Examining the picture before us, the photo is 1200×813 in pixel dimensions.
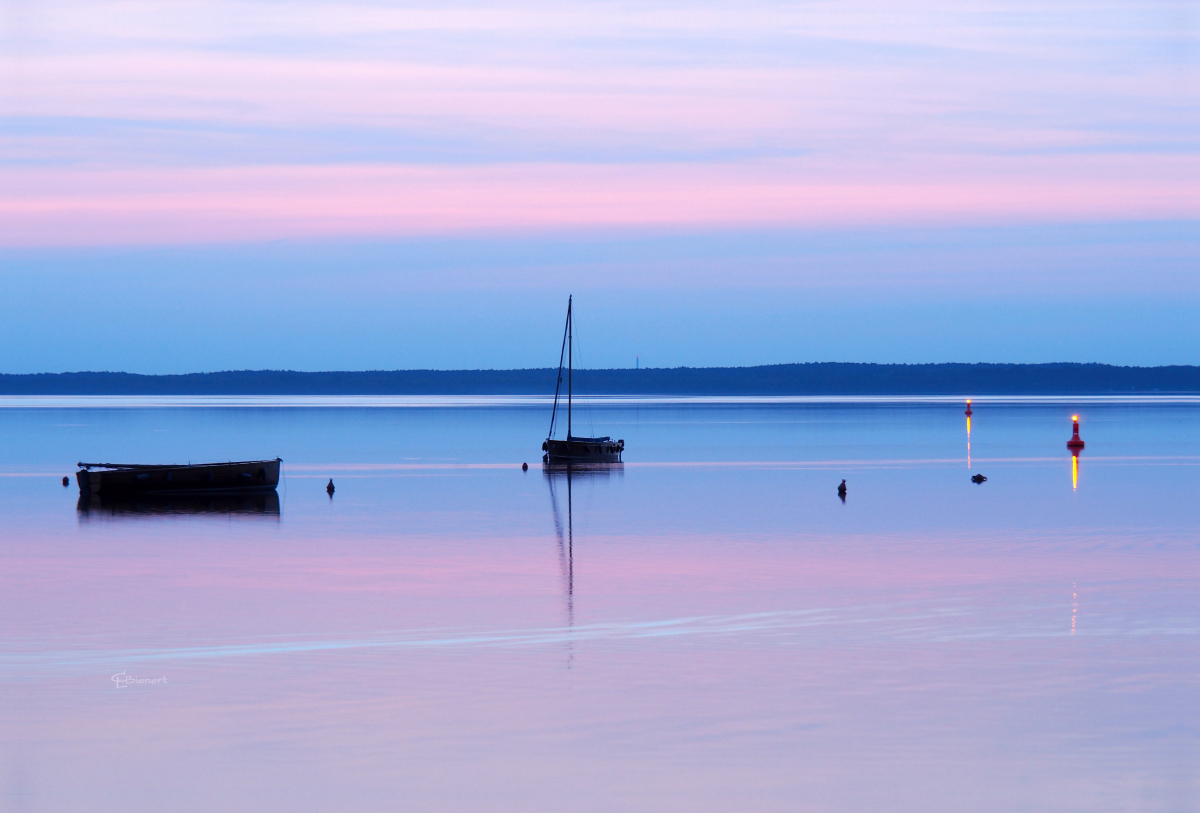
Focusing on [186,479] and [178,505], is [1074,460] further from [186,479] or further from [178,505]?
[178,505]

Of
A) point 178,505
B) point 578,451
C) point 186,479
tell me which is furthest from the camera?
point 578,451

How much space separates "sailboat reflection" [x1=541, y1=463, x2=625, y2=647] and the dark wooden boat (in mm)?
10631

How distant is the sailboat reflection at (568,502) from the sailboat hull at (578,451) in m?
0.46

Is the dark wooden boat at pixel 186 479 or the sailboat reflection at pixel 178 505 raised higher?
the dark wooden boat at pixel 186 479

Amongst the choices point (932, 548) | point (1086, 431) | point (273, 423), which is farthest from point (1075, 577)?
point (273, 423)

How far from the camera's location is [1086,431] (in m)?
117

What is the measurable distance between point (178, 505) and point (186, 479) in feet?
12.3

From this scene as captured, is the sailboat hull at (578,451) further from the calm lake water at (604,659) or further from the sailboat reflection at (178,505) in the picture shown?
the calm lake water at (604,659)

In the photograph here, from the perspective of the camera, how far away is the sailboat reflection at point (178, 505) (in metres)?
45.9

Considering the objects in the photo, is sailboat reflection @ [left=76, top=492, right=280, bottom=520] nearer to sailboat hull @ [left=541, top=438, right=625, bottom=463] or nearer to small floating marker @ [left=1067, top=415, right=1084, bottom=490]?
sailboat hull @ [left=541, top=438, right=625, bottom=463]

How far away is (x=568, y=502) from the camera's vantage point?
49.8 m

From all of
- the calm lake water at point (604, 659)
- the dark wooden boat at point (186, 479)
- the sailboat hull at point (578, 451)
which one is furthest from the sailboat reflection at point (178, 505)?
the sailboat hull at point (578, 451)

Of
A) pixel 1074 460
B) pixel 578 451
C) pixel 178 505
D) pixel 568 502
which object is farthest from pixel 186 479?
pixel 1074 460

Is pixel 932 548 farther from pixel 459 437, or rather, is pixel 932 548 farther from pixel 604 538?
pixel 459 437
